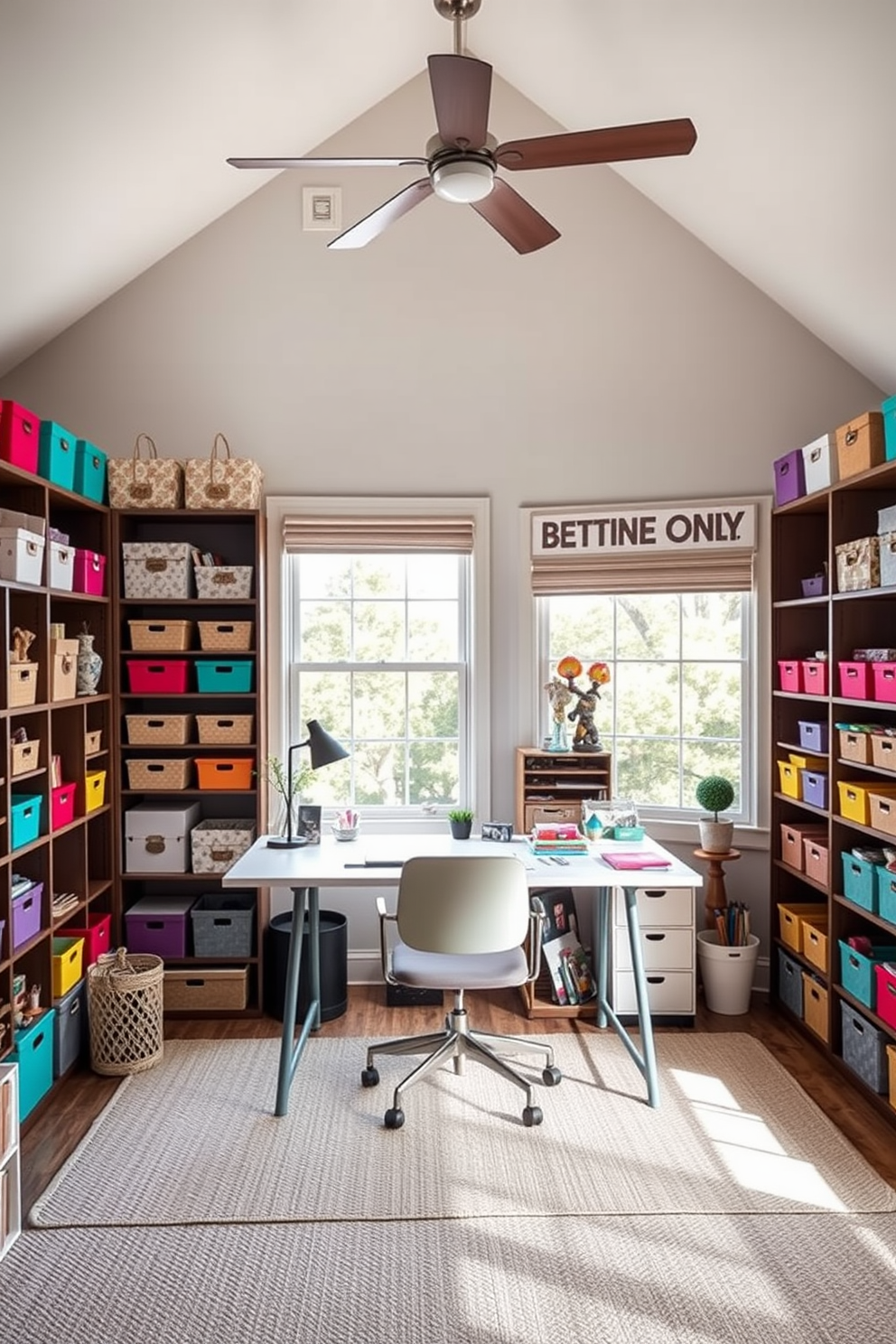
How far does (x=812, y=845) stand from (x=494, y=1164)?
1731 millimetres

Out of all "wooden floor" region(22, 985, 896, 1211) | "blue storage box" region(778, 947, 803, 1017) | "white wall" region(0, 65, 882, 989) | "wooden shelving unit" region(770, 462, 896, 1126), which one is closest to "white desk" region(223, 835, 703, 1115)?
"wooden floor" region(22, 985, 896, 1211)

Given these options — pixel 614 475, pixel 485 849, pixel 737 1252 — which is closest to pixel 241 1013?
pixel 485 849

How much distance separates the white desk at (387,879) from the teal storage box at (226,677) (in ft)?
2.18

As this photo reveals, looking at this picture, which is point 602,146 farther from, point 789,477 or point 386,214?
point 789,477

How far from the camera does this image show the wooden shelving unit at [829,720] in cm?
313

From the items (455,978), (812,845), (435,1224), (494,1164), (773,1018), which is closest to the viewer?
(435,1224)

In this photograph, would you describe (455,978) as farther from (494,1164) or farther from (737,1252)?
(737,1252)

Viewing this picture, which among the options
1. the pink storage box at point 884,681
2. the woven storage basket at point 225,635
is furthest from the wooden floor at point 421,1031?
the woven storage basket at point 225,635

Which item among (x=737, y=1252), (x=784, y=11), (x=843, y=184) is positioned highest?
(x=784, y=11)

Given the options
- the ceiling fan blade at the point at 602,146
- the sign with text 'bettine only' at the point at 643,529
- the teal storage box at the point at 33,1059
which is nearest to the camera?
the ceiling fan blade at the point at 602,146

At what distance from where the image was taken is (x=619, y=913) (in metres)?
3.56

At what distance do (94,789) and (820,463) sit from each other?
3.15 meters

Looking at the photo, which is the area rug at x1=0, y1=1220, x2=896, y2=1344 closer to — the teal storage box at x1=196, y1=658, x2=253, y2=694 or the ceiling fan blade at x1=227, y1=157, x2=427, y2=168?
the teal storage box at x1=196, y1=658, x2=253, y2=694

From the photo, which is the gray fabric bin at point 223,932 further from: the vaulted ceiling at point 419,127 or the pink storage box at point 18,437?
the vaulted ceiling at point 419,127
